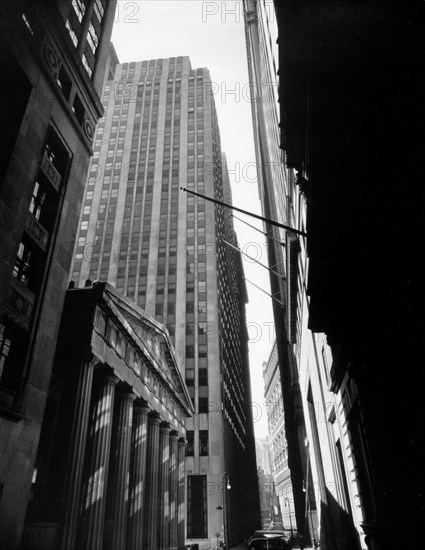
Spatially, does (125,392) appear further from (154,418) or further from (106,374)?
(154,418)

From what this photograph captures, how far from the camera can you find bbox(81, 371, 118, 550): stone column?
19.9 m

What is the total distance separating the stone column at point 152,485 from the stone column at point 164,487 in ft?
4.48

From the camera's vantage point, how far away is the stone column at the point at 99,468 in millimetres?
19875

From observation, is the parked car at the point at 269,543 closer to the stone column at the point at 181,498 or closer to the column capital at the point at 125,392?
the column capital at the point at 125,392

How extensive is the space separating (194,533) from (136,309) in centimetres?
3913

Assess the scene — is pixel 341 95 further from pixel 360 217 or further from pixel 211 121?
pixel 211 121

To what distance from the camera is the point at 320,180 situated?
8789 millimetres

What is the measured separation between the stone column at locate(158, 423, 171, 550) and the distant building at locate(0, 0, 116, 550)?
21657mm

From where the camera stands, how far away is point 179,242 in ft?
247

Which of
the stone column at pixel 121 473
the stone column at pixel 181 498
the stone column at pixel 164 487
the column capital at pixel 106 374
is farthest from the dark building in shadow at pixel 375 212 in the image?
the stone column at pixel 181 498

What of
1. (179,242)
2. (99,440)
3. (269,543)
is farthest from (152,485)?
(179,242)

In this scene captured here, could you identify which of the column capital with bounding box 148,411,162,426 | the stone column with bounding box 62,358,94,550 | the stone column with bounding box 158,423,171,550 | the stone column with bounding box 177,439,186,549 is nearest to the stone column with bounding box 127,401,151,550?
the column capital with bounding box 148,411,162,426

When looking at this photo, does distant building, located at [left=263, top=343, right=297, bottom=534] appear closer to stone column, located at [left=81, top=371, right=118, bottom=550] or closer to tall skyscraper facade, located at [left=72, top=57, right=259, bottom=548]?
tall skyscraper facade, located at [left=72, top=57, right=259, bottom=548]

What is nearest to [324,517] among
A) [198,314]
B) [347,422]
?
[347,422]
